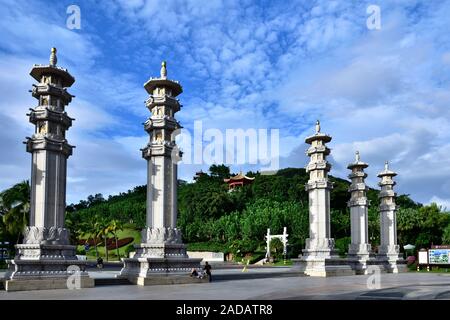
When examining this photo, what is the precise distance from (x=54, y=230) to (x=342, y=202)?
226 ft

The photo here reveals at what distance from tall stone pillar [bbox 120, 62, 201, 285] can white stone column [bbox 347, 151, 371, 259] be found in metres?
19.9

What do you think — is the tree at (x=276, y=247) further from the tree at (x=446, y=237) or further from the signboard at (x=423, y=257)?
the signboard at (x=423, y=257)

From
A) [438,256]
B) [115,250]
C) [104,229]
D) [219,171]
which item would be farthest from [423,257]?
[219,171]

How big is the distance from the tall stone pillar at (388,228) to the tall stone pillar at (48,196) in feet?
105

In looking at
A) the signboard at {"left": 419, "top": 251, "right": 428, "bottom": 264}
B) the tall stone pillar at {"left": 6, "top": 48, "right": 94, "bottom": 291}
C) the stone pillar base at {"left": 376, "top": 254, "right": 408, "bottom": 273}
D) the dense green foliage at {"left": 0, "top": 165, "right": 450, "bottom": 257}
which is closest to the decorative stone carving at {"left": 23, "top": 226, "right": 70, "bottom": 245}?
the tall stone pillar at {"left": 6, "top": 48, "right": 94, "bottom": 291}

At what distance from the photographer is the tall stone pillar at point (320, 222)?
37562 millimetres

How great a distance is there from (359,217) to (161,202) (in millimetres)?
22724

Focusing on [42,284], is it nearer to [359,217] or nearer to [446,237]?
[359,217]

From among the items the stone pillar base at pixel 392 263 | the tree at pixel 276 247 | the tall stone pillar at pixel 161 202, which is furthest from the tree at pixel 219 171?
the tall stone pillar at pixel 161 202

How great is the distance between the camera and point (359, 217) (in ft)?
145

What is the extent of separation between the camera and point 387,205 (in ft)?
157

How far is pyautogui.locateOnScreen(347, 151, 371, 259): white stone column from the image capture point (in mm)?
43250
